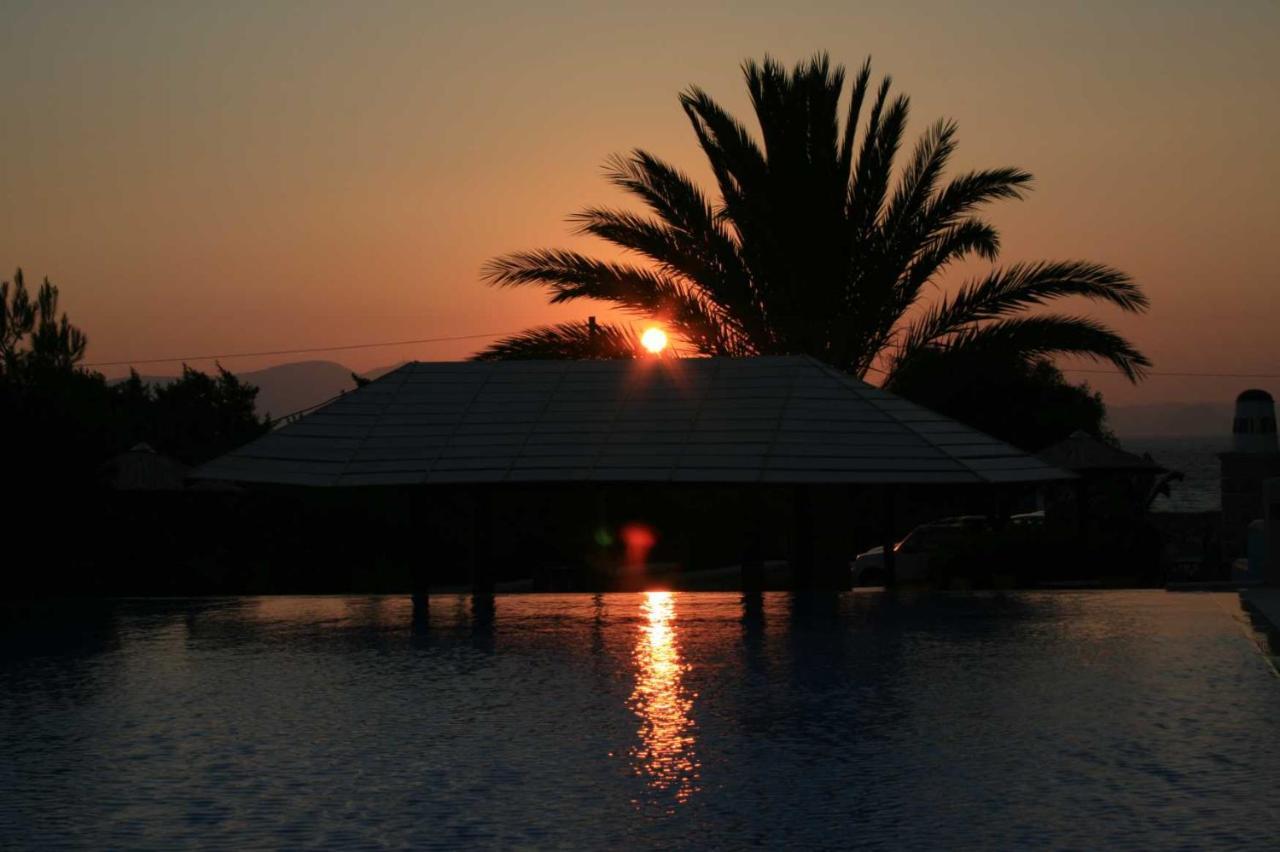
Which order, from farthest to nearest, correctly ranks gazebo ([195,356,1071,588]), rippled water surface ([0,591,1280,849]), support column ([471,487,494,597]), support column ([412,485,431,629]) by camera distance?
support column ([471,487,494,597]), support column ([412,485,431,629]), gazebo ([195,356,1071,588]), rippled water surface ([0,591,1280,849])

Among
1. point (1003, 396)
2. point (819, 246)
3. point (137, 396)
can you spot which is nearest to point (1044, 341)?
Answer: point (819, 246)

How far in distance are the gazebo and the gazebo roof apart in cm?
3

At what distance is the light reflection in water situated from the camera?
10883mm

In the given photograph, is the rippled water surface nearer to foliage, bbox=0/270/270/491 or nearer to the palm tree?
the palm tree

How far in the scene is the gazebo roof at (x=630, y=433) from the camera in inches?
983

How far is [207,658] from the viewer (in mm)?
18469

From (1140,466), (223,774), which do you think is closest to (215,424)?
(1140,466)

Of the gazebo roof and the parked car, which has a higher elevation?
the gazebo roof

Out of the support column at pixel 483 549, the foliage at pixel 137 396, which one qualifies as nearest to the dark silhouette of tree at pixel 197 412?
the foliage at pixel 137 396

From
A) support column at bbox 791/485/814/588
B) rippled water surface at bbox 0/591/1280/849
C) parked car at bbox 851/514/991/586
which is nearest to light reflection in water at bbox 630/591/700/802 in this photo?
rippled water surface at bbox 0/591/1280/849

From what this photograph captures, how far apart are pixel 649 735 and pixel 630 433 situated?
14.0 metres

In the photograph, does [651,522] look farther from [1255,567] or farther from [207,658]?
[207,658]

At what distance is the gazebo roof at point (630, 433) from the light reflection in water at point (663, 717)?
455cm

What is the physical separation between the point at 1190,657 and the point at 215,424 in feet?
178
